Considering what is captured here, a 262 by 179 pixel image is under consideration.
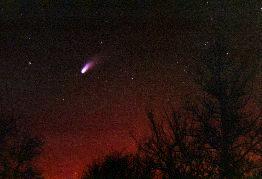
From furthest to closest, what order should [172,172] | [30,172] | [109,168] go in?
[30,172]
[109,168]
[172,172]

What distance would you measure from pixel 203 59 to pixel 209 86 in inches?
40.6

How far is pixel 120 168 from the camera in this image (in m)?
21.7

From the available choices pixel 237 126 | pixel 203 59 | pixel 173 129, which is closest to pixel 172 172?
pixel 173 129

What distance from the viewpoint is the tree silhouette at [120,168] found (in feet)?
69.8

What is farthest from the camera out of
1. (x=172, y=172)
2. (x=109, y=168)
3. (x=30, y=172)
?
(x=30, y=172)

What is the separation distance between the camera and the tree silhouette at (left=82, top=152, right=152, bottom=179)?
2128 cm

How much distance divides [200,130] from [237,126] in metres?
1.32

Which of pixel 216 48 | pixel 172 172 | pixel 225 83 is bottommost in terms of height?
pixel 172 172

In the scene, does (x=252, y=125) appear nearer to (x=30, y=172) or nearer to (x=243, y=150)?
(x=243, y=150)

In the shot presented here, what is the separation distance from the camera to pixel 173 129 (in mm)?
20984

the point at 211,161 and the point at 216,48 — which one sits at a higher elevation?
the point at 216,48

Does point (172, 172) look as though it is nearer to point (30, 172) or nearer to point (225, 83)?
point (225, 83)

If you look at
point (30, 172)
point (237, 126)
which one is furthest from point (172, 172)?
point (30, 172)

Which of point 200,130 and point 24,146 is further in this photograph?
point 24,146
